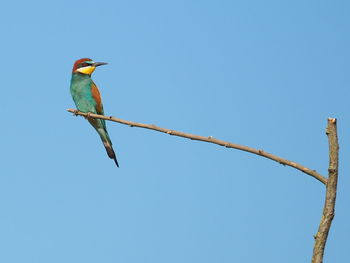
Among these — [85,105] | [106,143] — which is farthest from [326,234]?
[85,105]

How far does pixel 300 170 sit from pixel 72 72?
5.32 m

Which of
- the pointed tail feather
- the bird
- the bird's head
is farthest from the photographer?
the bird's head

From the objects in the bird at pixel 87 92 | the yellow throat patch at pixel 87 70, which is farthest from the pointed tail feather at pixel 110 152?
the yellow throat patch at pixel 87 70

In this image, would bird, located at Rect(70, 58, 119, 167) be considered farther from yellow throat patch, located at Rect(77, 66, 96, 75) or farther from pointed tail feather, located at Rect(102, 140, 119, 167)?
pointed tail feather, located at Rect(102, 140, 119, 167)

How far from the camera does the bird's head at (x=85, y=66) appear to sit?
7003 millimetres

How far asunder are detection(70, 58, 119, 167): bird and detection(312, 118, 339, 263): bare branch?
184 inches

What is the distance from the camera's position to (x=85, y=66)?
23.2ft

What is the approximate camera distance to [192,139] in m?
2.42

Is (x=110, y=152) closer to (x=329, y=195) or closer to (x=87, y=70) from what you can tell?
(x=87, y=70)

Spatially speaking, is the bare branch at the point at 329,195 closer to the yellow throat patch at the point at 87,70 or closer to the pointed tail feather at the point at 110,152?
the pointed tail feather at the point at 110,152

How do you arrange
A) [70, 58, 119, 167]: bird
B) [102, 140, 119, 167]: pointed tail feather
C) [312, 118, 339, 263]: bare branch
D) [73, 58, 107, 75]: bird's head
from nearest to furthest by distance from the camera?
[312, 118, 339, 263]: bare branch → [102, 140, 119, 167]: pointed tail feather → [70, 58, 119, 167]: bird → [73, 58, 107, 75]: bird's head

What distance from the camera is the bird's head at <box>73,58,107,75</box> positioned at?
700 centimetres

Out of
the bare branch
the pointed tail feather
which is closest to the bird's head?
the pointed tail feather

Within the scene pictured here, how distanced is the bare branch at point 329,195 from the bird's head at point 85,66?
17.1 feet
